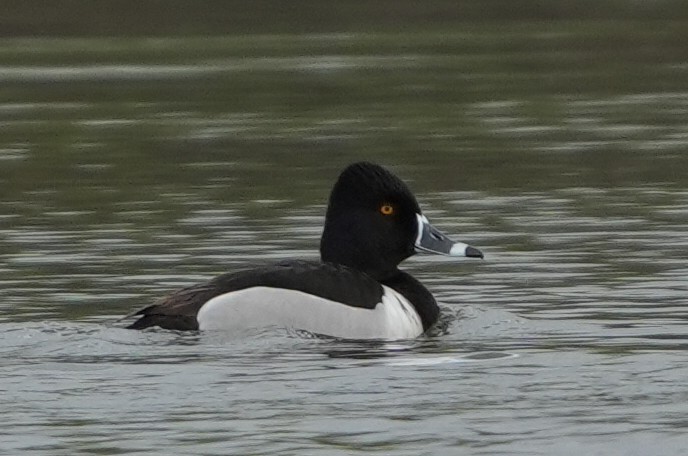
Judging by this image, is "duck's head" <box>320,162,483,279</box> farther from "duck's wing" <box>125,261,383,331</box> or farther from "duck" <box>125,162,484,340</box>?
"duck's wing" <box>125,261,383,331</box>

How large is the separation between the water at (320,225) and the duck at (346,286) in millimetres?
155

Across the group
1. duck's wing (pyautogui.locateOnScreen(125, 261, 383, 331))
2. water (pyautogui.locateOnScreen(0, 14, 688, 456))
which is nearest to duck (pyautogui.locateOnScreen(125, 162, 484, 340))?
duck's wing (pyautogui.locateOnScreen(125, 261, 383, 331))

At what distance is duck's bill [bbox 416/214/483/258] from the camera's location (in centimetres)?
1260

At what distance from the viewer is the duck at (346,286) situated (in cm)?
1147

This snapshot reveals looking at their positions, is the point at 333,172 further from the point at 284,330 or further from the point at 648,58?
the point at 648,58

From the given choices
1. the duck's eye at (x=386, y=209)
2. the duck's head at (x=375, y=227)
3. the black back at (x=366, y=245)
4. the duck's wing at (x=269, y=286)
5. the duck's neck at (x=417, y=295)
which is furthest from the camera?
the duck's eye at (x=386, y=209)

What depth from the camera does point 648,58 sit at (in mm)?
28797

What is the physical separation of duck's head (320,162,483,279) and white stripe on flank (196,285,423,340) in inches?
36.0

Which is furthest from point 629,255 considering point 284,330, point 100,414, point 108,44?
point 108,44

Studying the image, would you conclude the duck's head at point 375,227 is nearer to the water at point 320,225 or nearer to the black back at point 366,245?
the black back at point 366,245

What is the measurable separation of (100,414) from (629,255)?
570 cm

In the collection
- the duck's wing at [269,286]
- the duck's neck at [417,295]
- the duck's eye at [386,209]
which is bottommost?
the duck's neck at [417,295]

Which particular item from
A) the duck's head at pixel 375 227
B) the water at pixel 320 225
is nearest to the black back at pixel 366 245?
the duck's head at pixel 375 227

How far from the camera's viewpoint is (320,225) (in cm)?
1608
